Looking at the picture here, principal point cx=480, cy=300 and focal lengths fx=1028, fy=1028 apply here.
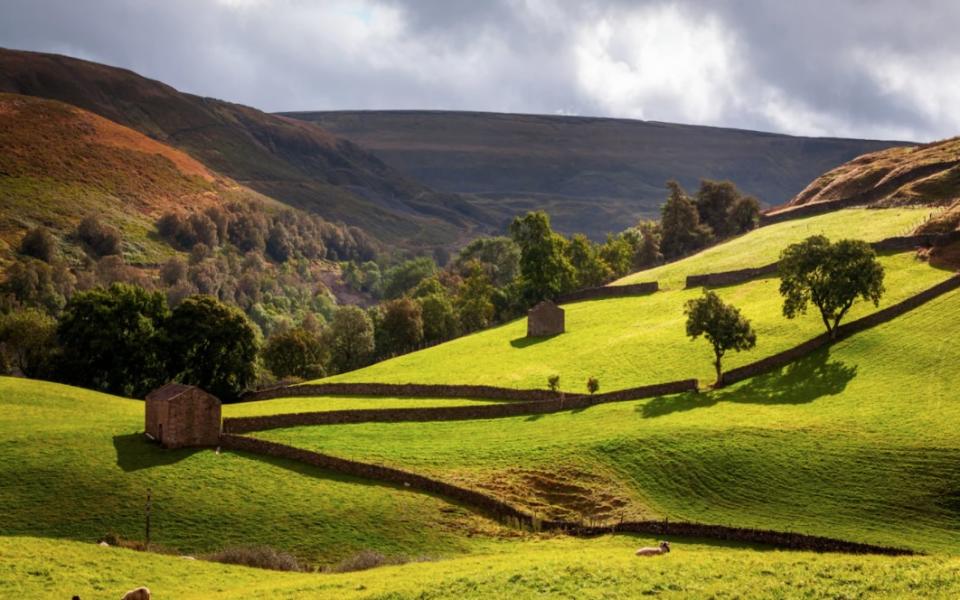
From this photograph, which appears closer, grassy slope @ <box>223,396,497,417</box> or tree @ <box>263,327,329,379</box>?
grassy slope @ <box>223,396,497,417</box>

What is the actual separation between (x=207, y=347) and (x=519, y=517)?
4866 centimetres

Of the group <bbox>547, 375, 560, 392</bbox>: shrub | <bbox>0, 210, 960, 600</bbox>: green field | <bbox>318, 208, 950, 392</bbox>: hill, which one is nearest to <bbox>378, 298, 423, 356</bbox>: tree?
<bbox>318, 208, 950, 392</bbox>: hill

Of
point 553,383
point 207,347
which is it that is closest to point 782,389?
point 553,383

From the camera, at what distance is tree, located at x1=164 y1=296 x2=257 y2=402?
93188 millimetres

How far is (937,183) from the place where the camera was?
125m

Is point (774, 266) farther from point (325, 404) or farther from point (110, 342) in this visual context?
point (110, 342)

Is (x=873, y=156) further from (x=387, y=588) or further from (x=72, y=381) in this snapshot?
(x=387, y=588)

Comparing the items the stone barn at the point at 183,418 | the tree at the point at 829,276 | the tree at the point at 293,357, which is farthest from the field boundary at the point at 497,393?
the tree at the point at 293,357

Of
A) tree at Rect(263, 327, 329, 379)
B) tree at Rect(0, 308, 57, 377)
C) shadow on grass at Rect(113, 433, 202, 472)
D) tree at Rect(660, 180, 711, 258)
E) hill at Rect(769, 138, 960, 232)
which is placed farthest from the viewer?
tree at Rect(660, 180, 711, 258)

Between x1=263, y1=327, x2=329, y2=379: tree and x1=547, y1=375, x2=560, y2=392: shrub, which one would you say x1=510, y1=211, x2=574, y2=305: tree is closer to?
x1=263, y1=327, x2=329, y2=379: tree

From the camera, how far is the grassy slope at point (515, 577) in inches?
1444

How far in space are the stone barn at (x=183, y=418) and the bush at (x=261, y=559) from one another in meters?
17.2

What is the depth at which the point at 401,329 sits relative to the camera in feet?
413

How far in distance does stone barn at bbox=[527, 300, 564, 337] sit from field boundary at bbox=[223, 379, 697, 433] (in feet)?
83.0
